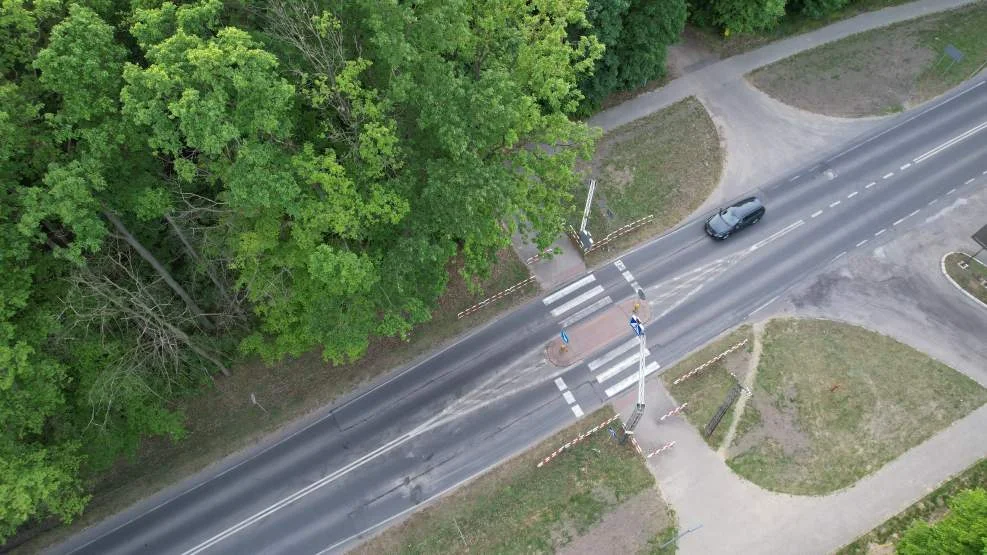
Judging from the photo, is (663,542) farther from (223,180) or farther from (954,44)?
(954,44)

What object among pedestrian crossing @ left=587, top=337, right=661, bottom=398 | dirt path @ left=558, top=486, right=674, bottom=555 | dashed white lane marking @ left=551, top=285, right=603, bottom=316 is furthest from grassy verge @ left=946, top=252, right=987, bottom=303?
dirt path @ left=558, top=486, right=674, bottom=555

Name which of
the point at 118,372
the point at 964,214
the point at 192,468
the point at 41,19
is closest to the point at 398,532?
the point at 192,468

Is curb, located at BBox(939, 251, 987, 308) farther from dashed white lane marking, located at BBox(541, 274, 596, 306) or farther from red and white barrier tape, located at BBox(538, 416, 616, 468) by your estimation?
red and white barrier tape, located at BBox(538, 416, 616, 468)

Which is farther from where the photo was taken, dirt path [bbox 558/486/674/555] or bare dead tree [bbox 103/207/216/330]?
dirt path [bbox 558/486/674/555]

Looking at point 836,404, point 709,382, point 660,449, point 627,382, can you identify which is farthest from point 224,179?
point 836,404

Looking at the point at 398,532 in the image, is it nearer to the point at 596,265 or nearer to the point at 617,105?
the point at 596,265

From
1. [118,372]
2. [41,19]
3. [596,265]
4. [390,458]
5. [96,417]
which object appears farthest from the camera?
[596,265]

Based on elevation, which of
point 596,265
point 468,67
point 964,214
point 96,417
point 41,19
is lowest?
point 96,417
